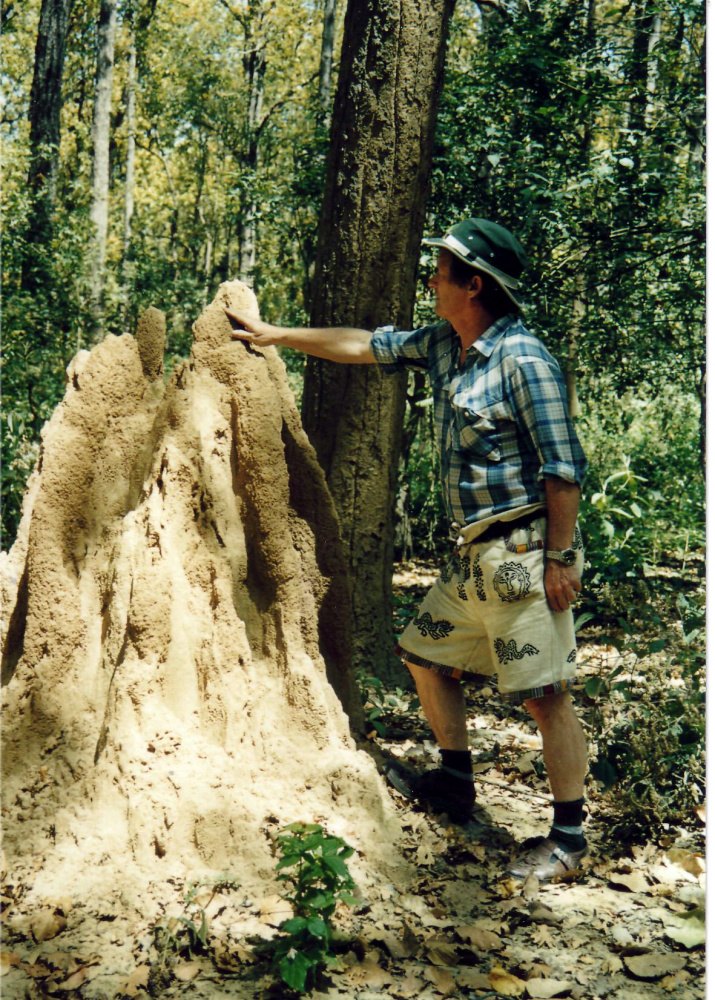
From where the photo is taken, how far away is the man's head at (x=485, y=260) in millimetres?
3334

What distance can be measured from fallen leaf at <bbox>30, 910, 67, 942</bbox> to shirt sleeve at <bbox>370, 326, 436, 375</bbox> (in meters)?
2.29

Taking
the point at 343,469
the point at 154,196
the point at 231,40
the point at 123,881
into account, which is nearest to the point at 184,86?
the point at 231,40

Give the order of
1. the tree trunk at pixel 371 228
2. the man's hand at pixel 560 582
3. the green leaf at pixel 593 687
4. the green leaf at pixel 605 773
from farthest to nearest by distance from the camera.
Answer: the tree trunk at pixel 371 228 → the green leaf at pixel 593 687 → the green leaf at pixel 605 773 → the man's hand at pixel 560 582

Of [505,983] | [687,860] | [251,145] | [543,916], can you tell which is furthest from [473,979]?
[251,145]

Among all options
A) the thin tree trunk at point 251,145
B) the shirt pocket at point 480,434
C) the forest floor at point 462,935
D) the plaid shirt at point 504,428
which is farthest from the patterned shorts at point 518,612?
the thin tree trunk at point 251,145

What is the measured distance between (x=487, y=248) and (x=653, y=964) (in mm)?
2456

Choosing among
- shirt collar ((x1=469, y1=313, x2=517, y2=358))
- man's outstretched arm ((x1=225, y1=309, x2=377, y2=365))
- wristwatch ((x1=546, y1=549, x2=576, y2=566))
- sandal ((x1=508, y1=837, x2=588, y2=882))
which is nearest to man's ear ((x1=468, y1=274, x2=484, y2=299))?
shirt collar ((x1=469, y1=313, x2=517, y2=358))

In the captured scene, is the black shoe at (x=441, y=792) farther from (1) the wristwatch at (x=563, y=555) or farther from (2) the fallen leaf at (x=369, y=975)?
(1) the wristwatch at (x=563, y=555)

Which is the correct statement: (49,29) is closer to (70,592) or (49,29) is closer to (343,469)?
(343,469)

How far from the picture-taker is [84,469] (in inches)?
145

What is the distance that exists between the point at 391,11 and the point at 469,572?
3.01 m

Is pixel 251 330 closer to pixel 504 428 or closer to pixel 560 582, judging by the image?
pixel 504 428

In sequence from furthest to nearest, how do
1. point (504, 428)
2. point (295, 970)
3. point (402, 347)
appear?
point (402, 347), point (504, 428), point (295, 970)

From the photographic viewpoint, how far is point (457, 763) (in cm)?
382
